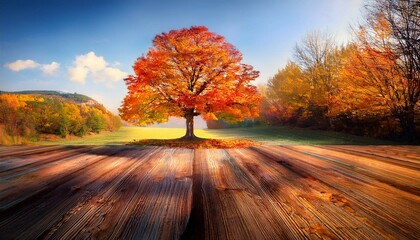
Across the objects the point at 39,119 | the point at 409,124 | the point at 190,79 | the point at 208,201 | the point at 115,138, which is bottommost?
the point at 115,138

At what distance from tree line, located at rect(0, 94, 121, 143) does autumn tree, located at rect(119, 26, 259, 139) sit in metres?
8.00

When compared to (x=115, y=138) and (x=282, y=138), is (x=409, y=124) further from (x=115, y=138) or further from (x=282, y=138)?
(x=115, y=138)

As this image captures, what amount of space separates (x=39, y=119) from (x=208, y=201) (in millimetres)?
20524

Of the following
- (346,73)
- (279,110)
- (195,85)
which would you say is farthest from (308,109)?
(195,85)

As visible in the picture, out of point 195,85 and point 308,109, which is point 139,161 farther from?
point 308,109

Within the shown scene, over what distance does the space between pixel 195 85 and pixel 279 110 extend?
15020mm

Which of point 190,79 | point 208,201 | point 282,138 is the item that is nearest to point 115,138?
point 190,79

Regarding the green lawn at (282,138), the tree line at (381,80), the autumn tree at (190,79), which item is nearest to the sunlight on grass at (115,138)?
the green lawn at (282,138)

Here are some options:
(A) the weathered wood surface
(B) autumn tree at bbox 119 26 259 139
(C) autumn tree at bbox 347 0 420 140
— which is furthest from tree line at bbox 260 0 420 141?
(A) the weathered wood surface

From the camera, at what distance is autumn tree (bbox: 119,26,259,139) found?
11398 millimetres

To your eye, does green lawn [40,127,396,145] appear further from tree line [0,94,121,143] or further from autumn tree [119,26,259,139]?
autumn tree [119,26,259,139]

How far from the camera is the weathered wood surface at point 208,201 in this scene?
0.58m

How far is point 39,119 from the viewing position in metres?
16.2

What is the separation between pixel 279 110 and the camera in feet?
81.1
